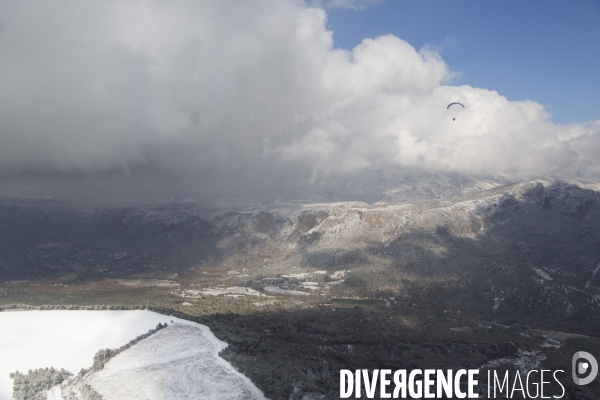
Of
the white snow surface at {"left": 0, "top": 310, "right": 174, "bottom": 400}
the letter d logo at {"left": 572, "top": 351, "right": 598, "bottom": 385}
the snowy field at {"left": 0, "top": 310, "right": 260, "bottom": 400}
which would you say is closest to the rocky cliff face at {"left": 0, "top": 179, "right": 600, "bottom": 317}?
the letter d logo at {"left": 572, "top": 351, "right": 598, "bottom": 385}

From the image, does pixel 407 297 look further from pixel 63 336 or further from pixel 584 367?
pixel 63 336

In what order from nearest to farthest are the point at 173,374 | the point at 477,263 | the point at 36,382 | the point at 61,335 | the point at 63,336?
1. the point at 36,382
2. the point at 173,374
3. the point at 63,336
4. the point at 61,335
5. the point at 477,263

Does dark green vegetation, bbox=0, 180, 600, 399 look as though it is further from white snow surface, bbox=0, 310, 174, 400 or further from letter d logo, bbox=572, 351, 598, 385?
white snow surface, bbox=0, 310, 174, 400

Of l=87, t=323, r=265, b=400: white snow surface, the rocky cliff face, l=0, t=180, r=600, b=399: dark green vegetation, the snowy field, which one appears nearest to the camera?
l=87, t=323, r=265, b=400: white snow surface

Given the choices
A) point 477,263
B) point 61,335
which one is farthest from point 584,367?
point 61,335

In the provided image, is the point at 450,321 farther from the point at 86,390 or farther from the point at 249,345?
the point at 86,390

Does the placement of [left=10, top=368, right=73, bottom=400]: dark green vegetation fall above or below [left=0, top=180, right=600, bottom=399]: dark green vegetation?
below

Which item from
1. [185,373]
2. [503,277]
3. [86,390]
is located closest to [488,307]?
[503,277]
